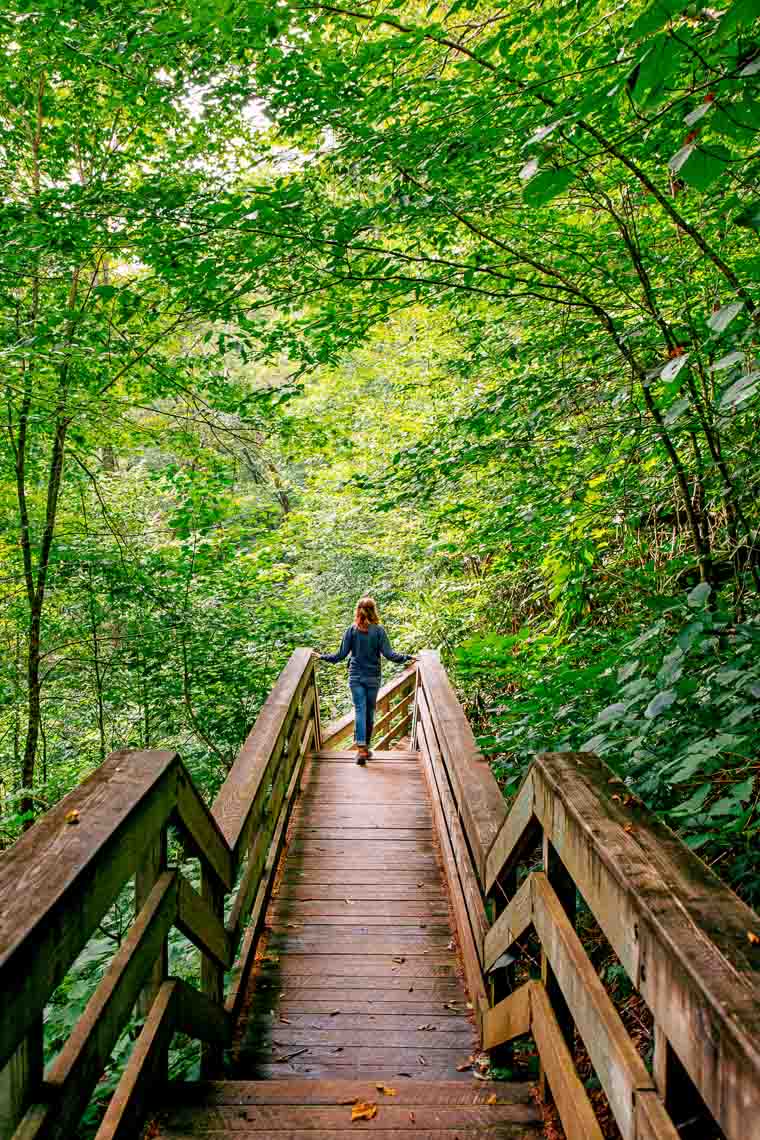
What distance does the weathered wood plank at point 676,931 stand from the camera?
34.3 inches

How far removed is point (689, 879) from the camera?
126 cm

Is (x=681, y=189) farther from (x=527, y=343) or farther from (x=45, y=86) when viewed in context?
(x=45, y=86)

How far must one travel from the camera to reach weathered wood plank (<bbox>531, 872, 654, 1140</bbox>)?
123 centimetres

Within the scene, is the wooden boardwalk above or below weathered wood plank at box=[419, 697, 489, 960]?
below

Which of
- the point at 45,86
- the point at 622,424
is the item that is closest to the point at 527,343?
the point at 622,424

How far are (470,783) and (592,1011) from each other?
1.68m

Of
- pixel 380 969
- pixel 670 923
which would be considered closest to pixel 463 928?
pixel 380 969

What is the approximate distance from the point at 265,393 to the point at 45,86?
3746 millimetres

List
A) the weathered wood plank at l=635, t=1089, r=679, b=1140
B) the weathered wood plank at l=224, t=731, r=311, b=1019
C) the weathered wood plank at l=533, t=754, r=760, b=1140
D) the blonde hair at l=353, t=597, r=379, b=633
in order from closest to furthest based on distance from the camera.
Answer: the weathered wood plank at l=533, t=754, r=760, b=1140, the weathered wood plank at l=635, t=1089, r=679, b=1140, the weathered wood plank at l=224, t=731, r=311, b=1019, the blonde hair at l=353, t=597, r=379, b=633

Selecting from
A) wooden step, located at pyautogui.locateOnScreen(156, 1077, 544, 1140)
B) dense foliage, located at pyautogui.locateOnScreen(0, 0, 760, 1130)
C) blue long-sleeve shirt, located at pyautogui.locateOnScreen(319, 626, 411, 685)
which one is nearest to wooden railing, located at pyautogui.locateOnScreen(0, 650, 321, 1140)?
wooden step, located at pyautogui.locateOnScreen(156, 1077, 544, 1140)

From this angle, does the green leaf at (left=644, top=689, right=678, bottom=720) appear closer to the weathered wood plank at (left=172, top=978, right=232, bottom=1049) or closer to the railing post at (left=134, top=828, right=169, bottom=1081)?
the railing post at (left=134, top=828, right=169, bottom=1081)

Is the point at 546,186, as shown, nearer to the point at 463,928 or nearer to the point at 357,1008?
the point at 463,928

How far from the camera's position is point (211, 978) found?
2.46 metres

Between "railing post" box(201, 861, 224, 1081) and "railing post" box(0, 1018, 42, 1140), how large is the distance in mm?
1106
